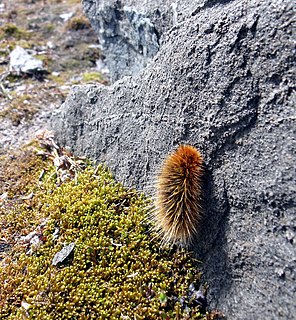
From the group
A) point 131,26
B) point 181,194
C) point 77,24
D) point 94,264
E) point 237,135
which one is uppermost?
point 131,26

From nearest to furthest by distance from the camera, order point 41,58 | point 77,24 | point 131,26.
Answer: point 131,26
point 41,58
point 77,24

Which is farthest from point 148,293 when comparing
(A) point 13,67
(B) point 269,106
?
(A) point 13,67

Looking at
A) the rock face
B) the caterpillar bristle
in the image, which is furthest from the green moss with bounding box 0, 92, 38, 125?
the caterpillar bristle

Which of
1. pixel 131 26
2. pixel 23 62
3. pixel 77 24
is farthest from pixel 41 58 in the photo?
pixel 131 26

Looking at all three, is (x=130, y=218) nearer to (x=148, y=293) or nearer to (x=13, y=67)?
(x=148, y=293)

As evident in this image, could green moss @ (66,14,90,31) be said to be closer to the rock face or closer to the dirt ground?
the dirt ground

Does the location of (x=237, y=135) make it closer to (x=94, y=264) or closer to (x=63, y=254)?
(x=94, y=264)

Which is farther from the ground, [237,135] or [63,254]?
[237,135]
